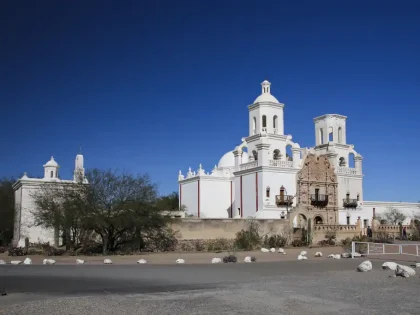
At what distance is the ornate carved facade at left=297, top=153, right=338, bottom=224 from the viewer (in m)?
53.6

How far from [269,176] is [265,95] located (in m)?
9.74

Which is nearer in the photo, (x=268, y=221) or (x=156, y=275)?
(x=156, y=275)

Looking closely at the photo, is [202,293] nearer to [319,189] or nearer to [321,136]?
[319,189]

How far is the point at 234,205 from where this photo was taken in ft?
184

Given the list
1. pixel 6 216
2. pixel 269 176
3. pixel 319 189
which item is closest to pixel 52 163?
pixel 6 216

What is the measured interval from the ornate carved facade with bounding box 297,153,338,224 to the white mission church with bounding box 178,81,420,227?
22cm

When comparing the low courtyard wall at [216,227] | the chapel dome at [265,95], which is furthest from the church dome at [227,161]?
the low courtyard wall at [216,227]

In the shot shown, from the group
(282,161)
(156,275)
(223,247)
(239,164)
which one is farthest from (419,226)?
(156,275)

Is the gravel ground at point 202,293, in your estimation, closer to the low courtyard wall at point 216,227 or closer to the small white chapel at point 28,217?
the low courtyard wall at point 216,227

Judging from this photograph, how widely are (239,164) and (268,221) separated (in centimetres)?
1382

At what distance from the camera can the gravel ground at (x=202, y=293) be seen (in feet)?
33.8

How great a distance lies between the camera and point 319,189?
2164 inches

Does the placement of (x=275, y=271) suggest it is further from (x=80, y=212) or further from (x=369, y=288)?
(x=80, y=212)

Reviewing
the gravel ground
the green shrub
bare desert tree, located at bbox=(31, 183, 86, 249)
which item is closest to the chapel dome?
the green shrub
